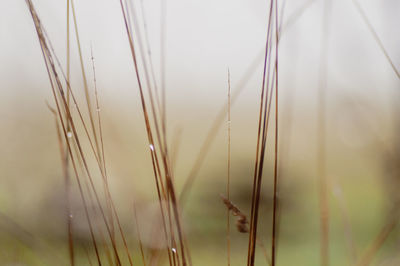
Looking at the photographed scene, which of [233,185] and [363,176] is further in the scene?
[363,176]

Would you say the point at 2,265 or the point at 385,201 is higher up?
the point at 385,201

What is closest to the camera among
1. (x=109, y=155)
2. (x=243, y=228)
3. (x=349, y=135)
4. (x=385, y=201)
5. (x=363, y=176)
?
(x=243, y=228)

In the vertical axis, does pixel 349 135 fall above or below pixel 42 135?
below

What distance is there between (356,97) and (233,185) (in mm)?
2967

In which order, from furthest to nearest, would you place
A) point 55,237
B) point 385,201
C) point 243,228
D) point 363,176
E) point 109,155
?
1. point 363,176
2. point 55,237
3. point 385,201
4. point 109,155
5. point 243,228

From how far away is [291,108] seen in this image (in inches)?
30.9

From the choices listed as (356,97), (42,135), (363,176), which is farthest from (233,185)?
(356,97)

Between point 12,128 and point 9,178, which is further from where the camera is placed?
point 12,128

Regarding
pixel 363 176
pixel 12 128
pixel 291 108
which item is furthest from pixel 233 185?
pixel 291 108

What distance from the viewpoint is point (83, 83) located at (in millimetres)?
783

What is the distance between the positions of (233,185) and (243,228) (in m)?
3.41

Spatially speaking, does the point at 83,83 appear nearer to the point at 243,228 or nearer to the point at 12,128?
the point at 243,228

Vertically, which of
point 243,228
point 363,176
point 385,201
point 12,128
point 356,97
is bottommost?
point 243,228

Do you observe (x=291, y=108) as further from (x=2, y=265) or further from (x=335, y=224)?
(x=335, y=224)
